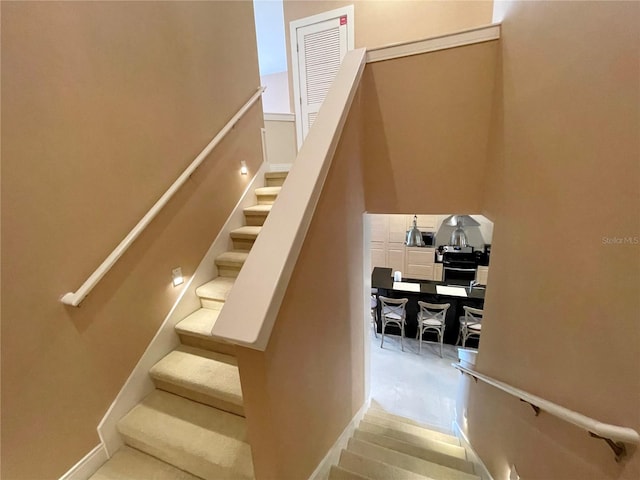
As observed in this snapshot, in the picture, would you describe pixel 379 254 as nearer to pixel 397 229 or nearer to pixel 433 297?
pixel 397 229

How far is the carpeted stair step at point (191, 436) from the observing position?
1.35m

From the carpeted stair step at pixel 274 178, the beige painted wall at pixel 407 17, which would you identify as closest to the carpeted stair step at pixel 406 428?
the carpeted stair step at pixel 274 178

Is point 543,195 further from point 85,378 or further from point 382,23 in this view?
point 382,23

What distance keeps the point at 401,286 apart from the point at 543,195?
3.90 meters

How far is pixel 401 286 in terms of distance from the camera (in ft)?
16.0

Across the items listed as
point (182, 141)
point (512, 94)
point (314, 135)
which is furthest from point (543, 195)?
point (182, 141)

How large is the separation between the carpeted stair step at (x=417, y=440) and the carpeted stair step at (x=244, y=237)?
70.5 inches

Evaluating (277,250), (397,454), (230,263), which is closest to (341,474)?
(397,454)

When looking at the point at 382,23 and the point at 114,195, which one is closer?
the point at 114,195

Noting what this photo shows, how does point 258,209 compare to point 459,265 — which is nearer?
point 258,209

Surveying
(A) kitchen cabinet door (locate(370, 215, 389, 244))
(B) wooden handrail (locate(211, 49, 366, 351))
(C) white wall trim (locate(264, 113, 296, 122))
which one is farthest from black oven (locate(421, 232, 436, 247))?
(B) wooden handrail (locate(211, 49, 366, 351))

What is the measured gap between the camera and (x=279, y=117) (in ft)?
12.7

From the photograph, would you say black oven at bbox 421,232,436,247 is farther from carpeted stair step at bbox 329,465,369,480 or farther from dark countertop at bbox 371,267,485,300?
carpeted stair step at bbox 329,465,369,480

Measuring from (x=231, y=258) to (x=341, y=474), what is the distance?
157cm
